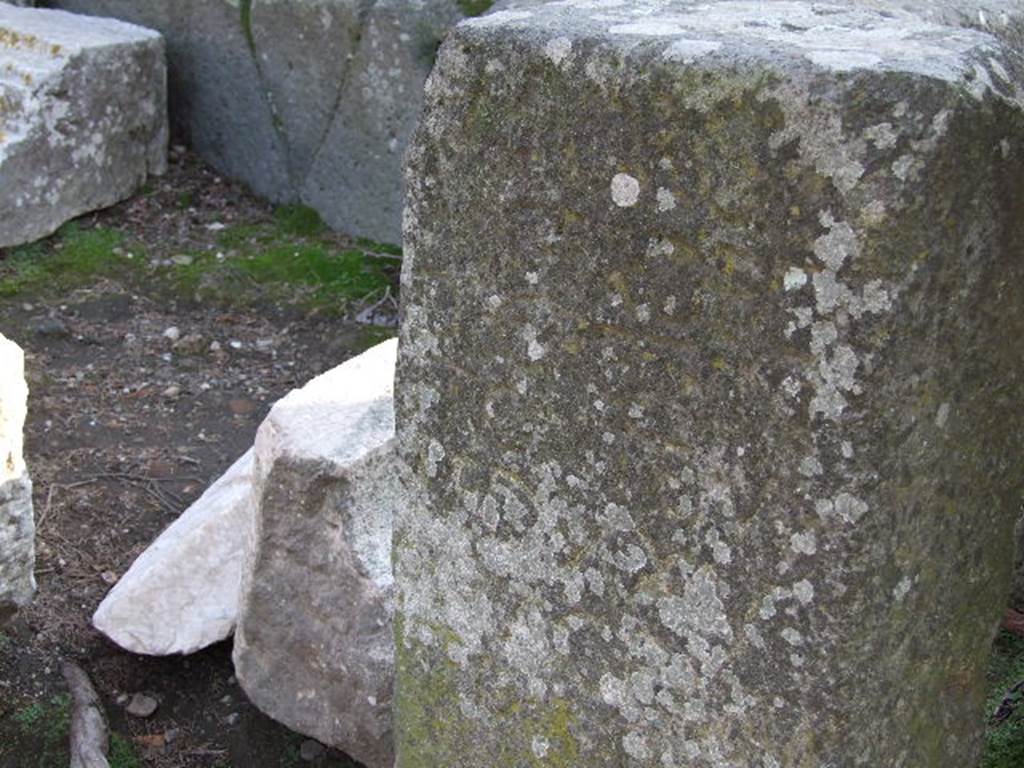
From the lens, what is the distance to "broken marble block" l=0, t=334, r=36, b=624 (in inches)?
114

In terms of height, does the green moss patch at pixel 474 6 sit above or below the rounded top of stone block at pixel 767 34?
below

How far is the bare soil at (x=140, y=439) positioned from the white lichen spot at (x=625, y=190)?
5.31 ft

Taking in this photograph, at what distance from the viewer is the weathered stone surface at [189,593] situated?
3.00 meters

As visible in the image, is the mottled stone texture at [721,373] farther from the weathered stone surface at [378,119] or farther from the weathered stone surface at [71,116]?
the weathered stone surface at [71,116]

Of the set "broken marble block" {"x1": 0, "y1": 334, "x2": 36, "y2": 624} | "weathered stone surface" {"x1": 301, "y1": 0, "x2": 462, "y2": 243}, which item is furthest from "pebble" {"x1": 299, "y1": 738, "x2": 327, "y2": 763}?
"weathered stone surface" {"x1": 301, "y1": 0, "x2": 462, "y2": 243}

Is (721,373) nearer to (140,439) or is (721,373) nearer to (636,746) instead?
(636,746)

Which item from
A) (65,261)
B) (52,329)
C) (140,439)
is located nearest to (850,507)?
(140,439)

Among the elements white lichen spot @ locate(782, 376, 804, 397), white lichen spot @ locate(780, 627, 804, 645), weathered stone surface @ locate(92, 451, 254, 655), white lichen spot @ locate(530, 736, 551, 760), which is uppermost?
white lichen spot @ locate(782, 376, 804, 397)

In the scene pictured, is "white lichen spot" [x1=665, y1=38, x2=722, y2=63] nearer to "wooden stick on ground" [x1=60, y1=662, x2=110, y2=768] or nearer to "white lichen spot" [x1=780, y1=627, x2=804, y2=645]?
"white lichen spot" [x1=780, y1=627, x2=804, y2=645]

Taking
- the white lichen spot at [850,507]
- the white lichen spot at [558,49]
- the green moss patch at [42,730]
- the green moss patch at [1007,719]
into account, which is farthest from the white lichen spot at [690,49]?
the green moss patch at [42,730]

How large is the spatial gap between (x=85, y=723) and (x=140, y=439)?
124cm

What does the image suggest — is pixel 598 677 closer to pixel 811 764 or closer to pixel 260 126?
pixel 811 764

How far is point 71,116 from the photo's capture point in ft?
16.3

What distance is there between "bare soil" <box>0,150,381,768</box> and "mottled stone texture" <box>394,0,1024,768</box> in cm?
122
